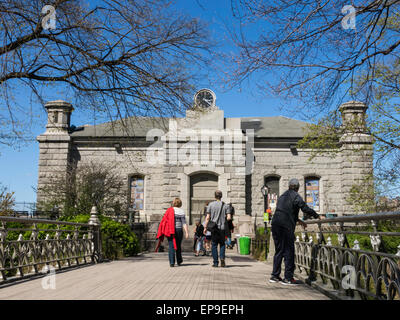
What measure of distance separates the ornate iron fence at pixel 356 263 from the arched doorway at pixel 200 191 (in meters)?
17.2

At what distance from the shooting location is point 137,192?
28281 mm

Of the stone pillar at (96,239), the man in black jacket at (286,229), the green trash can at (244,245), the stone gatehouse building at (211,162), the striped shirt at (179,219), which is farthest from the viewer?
the stone gatehouse building at (211,162)

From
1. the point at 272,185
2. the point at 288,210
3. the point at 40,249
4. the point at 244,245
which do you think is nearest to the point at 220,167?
the point at 272,185

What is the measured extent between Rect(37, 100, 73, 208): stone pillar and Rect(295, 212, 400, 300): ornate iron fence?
21.8 m

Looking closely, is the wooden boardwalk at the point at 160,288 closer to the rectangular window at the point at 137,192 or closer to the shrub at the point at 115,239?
the shrub at the point at 115,239

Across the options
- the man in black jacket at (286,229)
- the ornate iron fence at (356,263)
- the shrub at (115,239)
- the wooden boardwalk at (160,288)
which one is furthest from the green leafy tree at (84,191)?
the ornate iron fence at (356,263)

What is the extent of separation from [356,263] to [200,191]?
2091 centimetres

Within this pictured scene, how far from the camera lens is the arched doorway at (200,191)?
1028 inches

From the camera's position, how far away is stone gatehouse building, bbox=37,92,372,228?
83.8ft

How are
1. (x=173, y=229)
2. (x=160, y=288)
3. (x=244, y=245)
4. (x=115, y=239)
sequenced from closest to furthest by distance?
(x=160, y=288)
(x=173, y=229)
(x=115, y=239)
(x=244, y=245)

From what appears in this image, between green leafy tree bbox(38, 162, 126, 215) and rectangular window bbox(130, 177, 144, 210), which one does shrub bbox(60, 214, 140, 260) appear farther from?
rectangular window bbox(130, 177, 144, 210)

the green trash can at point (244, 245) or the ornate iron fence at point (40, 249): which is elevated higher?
the ornate iron fence at point (40, 249)

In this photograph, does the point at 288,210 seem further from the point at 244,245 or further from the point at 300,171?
the point at 300,171
